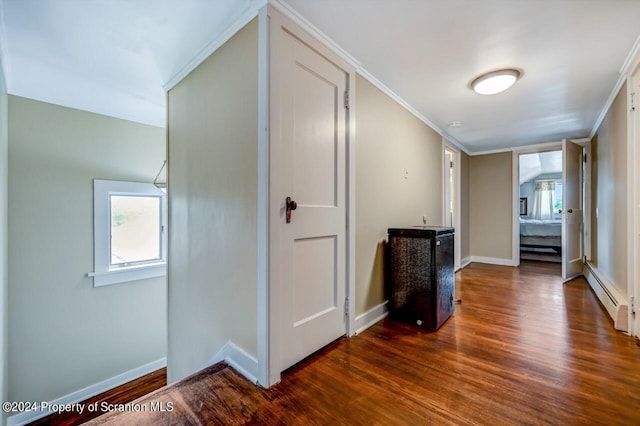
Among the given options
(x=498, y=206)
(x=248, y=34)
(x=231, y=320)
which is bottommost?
(x=231, y=320)

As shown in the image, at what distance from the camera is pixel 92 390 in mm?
2791

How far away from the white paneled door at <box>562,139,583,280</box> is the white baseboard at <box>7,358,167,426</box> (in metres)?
5.41

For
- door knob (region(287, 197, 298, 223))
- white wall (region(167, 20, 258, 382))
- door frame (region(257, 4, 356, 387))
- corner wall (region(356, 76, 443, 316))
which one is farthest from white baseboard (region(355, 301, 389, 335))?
door knob (region(287, 197, 298, 223))

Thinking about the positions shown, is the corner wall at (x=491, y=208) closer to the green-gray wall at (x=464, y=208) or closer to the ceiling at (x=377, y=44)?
the green-gray wall at (x=464, y=208)

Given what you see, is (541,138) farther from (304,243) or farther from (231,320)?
(231,320)

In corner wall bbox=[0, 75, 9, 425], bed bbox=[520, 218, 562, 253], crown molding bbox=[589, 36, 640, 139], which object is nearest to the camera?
crown molding bbox=[589, 36, 640, 139]

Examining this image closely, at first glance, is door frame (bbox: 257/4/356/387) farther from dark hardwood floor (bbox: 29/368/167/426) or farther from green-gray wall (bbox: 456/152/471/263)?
green-gray wall (bbox: 456/152/471/263)

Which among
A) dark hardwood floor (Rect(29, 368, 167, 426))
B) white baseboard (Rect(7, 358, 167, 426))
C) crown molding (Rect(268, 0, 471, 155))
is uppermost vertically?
crown molding (Rect(268, 0, 471, 155))

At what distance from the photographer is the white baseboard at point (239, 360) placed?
4.98ft

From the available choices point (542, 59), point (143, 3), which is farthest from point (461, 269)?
point (143, 3)

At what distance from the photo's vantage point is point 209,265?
1929 mm

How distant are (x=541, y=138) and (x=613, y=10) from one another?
322 cm

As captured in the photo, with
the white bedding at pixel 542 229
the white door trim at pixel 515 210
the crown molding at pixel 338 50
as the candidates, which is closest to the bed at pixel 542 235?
the white bedding at pixel 542 229

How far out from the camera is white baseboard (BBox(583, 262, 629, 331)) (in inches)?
81.9
